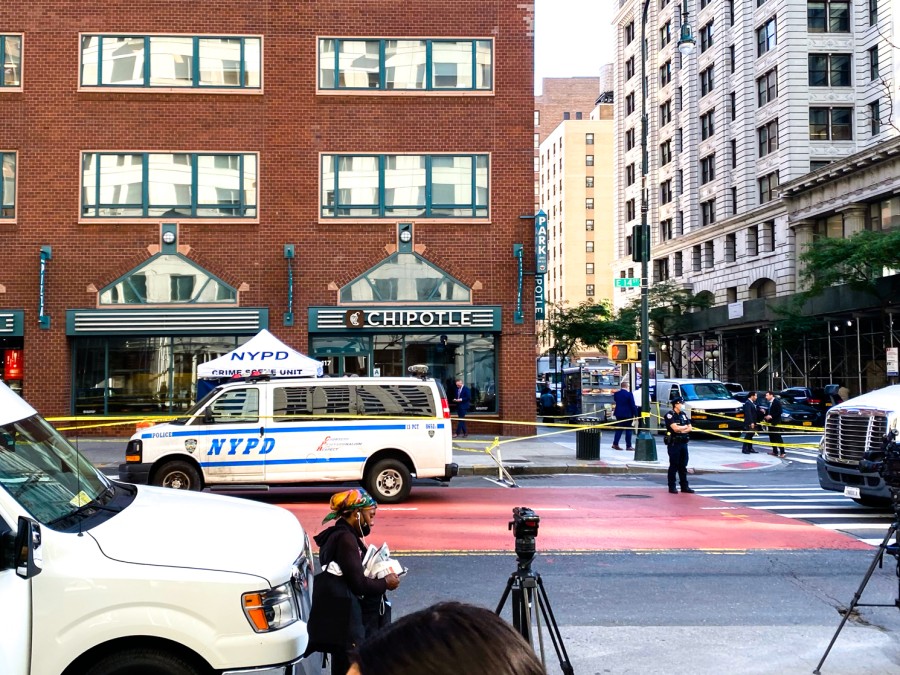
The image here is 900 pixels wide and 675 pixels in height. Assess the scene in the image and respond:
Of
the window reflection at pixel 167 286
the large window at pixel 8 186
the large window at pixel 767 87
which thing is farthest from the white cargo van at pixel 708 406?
the large window at pixel 767 87

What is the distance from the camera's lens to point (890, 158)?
42312 millimetres

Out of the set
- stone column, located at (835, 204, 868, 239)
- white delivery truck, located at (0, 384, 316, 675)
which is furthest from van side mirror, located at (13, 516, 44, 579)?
stone column, located at (835, 204, 868, 239)

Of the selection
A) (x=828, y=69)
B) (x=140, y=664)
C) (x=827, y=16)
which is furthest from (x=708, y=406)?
(x=827, y=16)

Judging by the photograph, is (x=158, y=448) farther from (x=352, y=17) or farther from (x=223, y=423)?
(x=352, y=17)

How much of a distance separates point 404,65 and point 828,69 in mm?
34431

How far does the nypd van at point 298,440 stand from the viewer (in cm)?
1422

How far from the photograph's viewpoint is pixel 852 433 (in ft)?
42.9

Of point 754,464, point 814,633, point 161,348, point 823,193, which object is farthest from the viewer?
point 823,193

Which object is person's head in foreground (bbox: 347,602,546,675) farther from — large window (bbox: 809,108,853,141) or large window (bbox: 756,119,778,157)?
large window (bbox: 756,119,778,157)

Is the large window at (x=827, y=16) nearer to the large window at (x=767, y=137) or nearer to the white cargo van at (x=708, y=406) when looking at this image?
the large window at (x=767, y=137)

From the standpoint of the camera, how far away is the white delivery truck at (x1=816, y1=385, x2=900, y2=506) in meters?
12.4

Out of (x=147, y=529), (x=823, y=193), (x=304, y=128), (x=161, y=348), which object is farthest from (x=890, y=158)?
(x=147, y=529)

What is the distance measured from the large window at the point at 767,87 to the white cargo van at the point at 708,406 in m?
28.2

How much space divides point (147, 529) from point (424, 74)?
24.0 m
